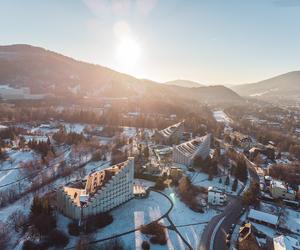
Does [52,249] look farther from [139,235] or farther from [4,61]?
[4,61]

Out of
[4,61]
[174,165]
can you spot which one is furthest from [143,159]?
[4,61]

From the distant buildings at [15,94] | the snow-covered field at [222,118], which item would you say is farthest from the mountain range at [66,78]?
the snow-covered field at [222,118]

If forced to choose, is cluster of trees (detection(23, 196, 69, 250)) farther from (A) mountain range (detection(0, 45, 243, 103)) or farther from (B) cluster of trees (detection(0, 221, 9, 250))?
(A) mountain range (detection(0, 45, 243, 103))

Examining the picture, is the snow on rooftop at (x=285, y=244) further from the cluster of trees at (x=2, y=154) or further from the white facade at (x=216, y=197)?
the cluster of trees at (x=2, y=154)

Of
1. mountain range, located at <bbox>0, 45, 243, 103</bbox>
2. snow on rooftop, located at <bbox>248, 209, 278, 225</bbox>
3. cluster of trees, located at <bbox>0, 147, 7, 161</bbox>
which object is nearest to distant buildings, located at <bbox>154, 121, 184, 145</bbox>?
cluster of trees, located at <bbox>0, 147, 7, 161</bbox>

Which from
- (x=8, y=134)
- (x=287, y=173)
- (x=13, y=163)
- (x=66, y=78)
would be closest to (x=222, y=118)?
(x=287, y=173)

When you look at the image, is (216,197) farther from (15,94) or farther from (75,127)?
(15,94)
